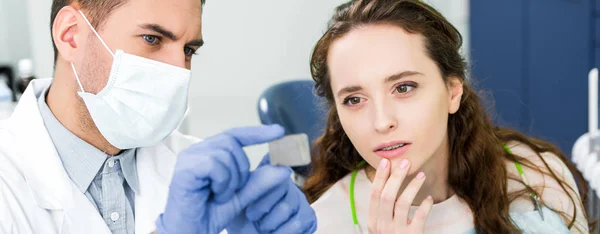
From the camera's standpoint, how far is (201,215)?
107cm

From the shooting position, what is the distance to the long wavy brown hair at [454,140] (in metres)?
1.59

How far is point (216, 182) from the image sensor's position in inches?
40.2

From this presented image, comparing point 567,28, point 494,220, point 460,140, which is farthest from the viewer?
point 567,28

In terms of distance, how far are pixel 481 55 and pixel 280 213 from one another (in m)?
2.73

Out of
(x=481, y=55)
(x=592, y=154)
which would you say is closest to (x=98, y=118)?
(x=592, y=154)

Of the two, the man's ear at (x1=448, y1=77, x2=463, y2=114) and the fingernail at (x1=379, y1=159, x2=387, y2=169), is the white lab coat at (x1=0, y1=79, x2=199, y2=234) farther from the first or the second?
the man's ear at (x1=448, y1=77, x2=463, y2=114)

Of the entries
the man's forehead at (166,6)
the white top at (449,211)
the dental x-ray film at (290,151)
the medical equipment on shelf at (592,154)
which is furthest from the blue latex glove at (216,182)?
the medical equipment on shelf at (592,154)

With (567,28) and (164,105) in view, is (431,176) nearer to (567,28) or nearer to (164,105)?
(164,105)

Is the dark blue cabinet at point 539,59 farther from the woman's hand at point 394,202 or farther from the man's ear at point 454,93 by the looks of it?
the woman's hand at point 394,202

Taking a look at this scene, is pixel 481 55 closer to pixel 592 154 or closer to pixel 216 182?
pixel 592 154

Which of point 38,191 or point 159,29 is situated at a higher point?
point 159,29

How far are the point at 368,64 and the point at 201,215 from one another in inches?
22.5

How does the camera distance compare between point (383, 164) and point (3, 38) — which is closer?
point (383, 164)

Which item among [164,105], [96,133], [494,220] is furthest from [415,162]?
[96,133]
